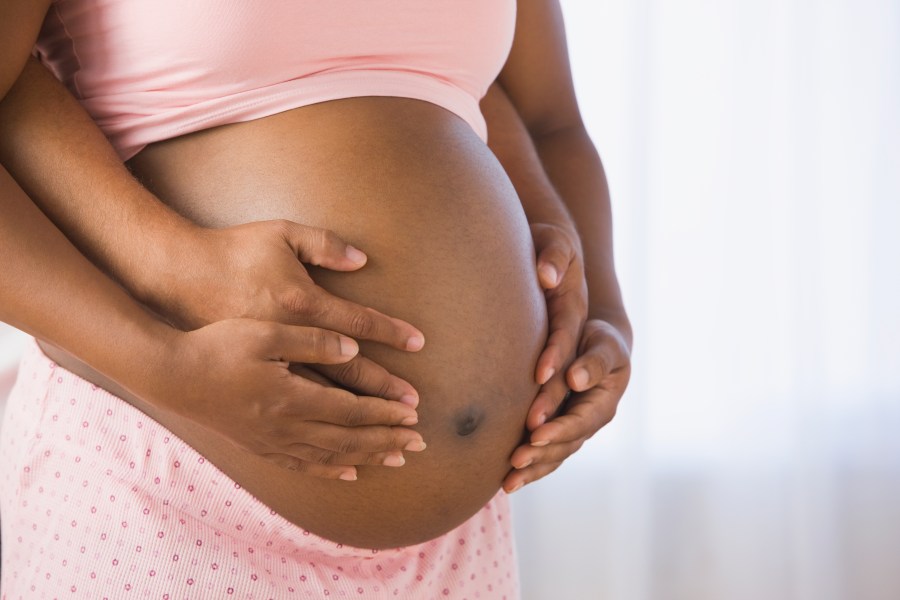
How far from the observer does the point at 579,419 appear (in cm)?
81

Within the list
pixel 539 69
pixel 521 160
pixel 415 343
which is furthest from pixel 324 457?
pixel 539 69

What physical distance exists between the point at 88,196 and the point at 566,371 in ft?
1.48

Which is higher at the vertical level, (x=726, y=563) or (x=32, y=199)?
(x=32, y=199)

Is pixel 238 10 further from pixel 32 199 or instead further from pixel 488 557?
pixel 488 557

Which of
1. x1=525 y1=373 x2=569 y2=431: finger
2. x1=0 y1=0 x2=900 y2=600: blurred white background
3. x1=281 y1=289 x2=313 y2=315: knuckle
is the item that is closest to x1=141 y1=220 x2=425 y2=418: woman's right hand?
x1=281 y1=289 x2=313 y2=315: knuckle

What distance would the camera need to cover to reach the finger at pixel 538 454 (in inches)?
31.1

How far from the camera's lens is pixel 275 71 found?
72 cm

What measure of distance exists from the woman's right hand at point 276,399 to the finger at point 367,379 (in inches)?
0.4

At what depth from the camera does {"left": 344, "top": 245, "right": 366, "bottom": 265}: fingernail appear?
2.21 ft

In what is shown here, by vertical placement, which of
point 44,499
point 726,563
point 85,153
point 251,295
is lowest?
point 726,563

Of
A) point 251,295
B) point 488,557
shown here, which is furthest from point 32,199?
point 488,557

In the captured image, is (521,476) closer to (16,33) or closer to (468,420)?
(468,420)

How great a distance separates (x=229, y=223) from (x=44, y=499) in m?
0.28

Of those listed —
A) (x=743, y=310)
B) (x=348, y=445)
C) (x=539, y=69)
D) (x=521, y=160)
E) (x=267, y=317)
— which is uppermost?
(x=539, y=69)
